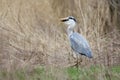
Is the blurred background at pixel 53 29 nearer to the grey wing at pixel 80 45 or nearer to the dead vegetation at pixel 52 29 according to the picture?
the dead vegetation at pixel 52 29

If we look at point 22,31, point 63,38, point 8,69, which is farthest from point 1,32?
point 8,69

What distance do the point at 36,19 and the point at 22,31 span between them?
0.95 meters

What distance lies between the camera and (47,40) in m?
15.1

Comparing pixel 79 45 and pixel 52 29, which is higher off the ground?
pixel 52 29

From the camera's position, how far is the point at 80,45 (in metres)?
12.8

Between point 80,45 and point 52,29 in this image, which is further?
point 52,29

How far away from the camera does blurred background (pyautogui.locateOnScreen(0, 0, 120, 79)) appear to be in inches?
560

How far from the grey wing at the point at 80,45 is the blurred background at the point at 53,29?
0.55 m

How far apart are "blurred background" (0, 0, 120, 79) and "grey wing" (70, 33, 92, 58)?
55 centimetres

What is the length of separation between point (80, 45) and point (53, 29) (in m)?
3.27

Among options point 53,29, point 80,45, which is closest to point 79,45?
point 80,45

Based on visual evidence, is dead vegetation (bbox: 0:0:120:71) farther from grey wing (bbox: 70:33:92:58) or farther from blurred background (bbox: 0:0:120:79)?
grey wing (bbox: 70:33:92:58)

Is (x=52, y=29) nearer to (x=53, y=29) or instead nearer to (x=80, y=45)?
(x=53, y=29)

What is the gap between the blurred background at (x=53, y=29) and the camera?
14219 millimetres
